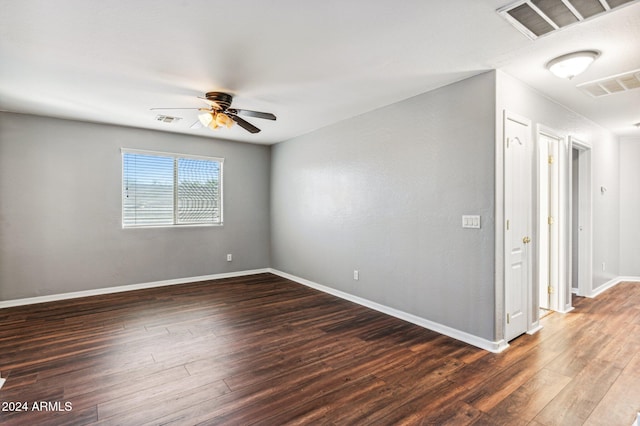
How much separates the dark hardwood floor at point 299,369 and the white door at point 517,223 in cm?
35

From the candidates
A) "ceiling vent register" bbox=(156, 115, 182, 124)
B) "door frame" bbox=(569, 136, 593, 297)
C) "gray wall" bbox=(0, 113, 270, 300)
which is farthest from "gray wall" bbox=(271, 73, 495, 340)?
"door frame" bbox=(569, 136, 593, 297)

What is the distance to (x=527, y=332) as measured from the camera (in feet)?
11.1

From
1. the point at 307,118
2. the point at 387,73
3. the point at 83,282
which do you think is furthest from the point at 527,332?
the point at 83,282

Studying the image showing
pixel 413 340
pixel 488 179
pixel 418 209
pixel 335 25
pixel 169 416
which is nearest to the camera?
pixel 169 416

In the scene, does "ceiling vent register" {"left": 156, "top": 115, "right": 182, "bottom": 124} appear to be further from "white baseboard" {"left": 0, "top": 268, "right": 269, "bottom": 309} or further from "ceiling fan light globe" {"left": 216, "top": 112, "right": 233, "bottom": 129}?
"white baseboard" {"left": 0, "top": 268, "right": 269, "bottom": 309}

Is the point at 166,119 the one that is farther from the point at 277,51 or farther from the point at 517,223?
the point at 517,223

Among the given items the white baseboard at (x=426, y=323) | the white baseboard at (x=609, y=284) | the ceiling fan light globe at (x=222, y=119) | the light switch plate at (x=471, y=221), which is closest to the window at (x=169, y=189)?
the ceiling fan light globe at (x=222, y=119)

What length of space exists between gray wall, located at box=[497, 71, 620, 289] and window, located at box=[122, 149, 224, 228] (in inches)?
190

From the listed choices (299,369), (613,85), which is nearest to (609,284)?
(613,85)

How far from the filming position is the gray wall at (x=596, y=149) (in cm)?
323

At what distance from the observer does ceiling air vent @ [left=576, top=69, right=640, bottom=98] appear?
3.11 metres

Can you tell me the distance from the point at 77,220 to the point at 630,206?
368 inches

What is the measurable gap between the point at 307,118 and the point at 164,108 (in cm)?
191

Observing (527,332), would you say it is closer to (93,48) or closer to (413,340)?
(413,340)
